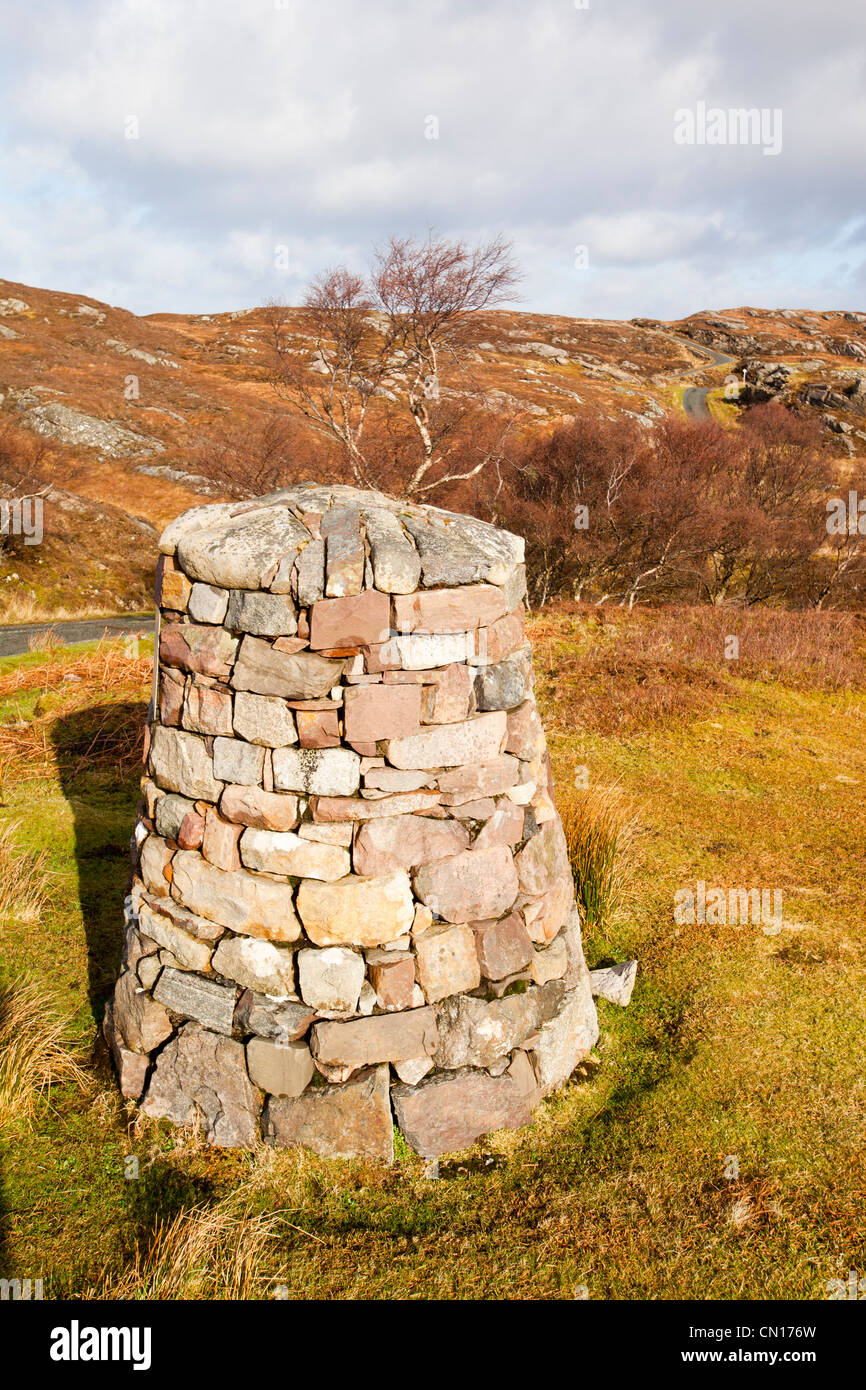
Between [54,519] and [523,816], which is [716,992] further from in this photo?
[54,519]

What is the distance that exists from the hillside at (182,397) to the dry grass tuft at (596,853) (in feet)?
53.5

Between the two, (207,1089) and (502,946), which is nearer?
(207,1089)

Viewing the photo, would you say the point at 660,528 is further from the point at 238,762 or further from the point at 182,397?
the point at 182,397

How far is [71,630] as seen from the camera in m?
16.7

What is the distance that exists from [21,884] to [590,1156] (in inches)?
166

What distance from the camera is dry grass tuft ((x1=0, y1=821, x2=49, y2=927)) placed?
5.33 m

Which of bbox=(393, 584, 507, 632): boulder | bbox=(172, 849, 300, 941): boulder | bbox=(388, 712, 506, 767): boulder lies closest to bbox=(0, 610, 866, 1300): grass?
bbox=(172, 849, 300, 941): boulder

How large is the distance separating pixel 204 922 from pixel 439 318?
1613 centimetres

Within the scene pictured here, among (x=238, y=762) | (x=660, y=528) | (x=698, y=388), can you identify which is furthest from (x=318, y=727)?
(x=698, y=388)

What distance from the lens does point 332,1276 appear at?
2.99 metres

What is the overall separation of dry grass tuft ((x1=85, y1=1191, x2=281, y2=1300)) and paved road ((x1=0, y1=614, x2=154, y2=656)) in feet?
37.9

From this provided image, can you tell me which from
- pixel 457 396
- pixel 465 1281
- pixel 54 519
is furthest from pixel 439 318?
pixel 465 1281

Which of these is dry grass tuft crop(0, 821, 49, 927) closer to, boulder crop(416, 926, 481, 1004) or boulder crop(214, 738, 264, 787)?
boulder crop(214, 738, 264, 787)

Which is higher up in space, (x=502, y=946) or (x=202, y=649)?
(x=202, y=649)
